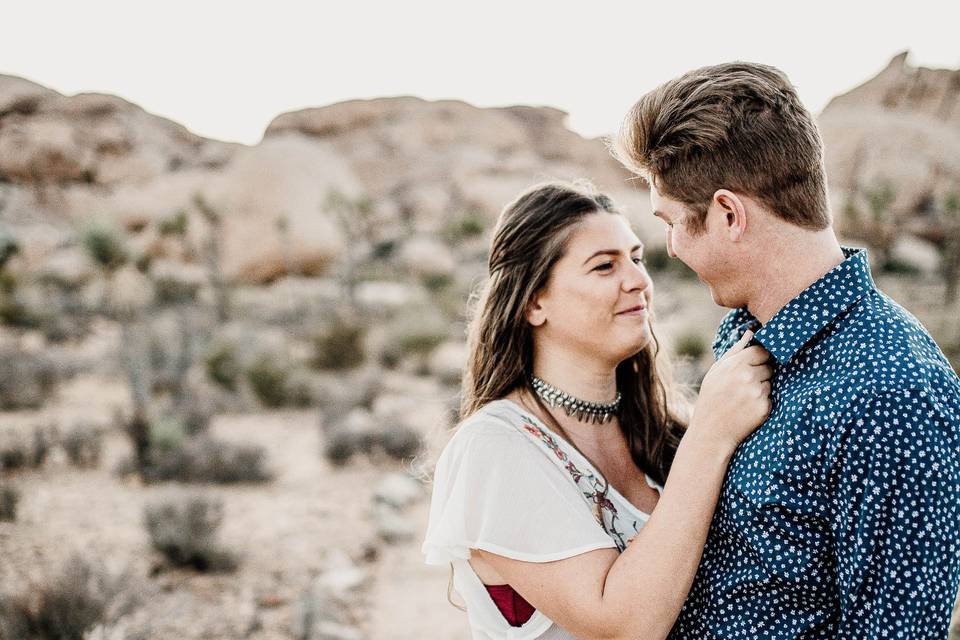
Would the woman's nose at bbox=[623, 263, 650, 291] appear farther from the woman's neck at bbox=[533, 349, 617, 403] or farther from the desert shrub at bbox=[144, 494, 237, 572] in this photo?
the desert shrub at bbox=[144, 494, 237, 572]

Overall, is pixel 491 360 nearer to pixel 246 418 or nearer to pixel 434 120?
pixel 246 418

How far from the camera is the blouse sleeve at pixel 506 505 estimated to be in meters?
1.78

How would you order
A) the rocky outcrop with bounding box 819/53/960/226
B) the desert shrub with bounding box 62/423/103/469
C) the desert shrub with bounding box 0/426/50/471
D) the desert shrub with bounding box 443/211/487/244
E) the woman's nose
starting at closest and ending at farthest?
the woman's nose < the desert shrub with bounding box 0/426/50/471 < the desert shrub with bounding box 62/423/103/469 < the desert shrub with bounding box 443/211/487/244 < the rocky outcrop with bounding box 819/53/960/226

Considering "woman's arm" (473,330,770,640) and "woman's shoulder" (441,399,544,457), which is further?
"woman's shoulder" (441,399,544,457)

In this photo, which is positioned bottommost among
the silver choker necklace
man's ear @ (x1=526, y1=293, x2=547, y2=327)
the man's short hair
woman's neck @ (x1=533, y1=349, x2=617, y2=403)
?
the silver choker necklace

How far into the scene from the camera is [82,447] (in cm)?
769

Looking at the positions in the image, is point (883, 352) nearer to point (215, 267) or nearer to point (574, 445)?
point (574, 445)

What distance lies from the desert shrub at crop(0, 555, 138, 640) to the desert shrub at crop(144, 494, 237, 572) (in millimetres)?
1167

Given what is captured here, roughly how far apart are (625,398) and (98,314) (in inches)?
744

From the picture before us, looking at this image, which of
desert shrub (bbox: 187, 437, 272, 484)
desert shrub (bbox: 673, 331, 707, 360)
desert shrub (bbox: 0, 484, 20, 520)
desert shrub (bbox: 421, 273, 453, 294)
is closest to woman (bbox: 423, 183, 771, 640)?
desert shrub (bbox: 0, 484, 20, 520)

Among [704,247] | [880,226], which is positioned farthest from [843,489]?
[880,226]

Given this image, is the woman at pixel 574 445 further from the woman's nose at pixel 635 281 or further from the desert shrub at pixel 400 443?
the desert shrub at pixel 400 443

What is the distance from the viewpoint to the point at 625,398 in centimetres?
253

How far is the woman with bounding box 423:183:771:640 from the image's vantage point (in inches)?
62.5
